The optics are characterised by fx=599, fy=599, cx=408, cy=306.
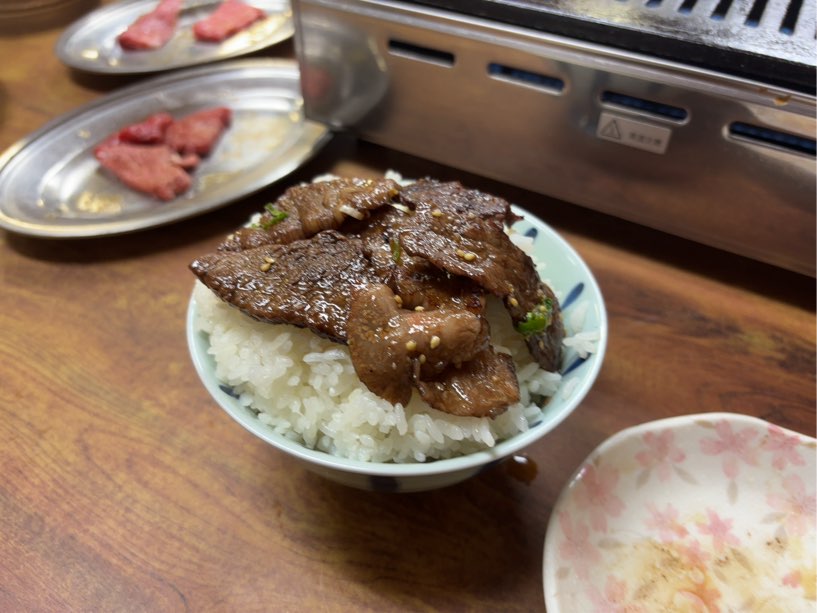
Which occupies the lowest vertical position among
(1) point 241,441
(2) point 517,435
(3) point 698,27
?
(1) point 241,441

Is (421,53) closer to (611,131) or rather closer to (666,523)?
(611,131)

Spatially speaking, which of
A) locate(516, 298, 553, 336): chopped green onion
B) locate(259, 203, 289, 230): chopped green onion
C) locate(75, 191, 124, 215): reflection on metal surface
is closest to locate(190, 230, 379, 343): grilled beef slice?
locate(259, 203, 289, 230): chopped green onion

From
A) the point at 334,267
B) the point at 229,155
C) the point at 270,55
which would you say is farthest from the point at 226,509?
the point at 270,55

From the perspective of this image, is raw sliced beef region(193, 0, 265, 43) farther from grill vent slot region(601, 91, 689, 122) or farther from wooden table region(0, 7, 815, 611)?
grill vent slot region(601, 91, 689, 122)

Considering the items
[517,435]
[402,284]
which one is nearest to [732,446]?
[517,435]

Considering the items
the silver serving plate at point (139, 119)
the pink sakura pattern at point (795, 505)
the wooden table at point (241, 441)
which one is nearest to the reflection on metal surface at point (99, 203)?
the silver serving plate at point (139, 119)

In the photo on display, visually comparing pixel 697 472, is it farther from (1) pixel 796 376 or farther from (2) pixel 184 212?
(2) pixel 184 212

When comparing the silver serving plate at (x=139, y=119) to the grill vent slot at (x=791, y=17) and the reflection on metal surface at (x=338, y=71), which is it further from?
the grill vent slot at (x=791, y=17)
